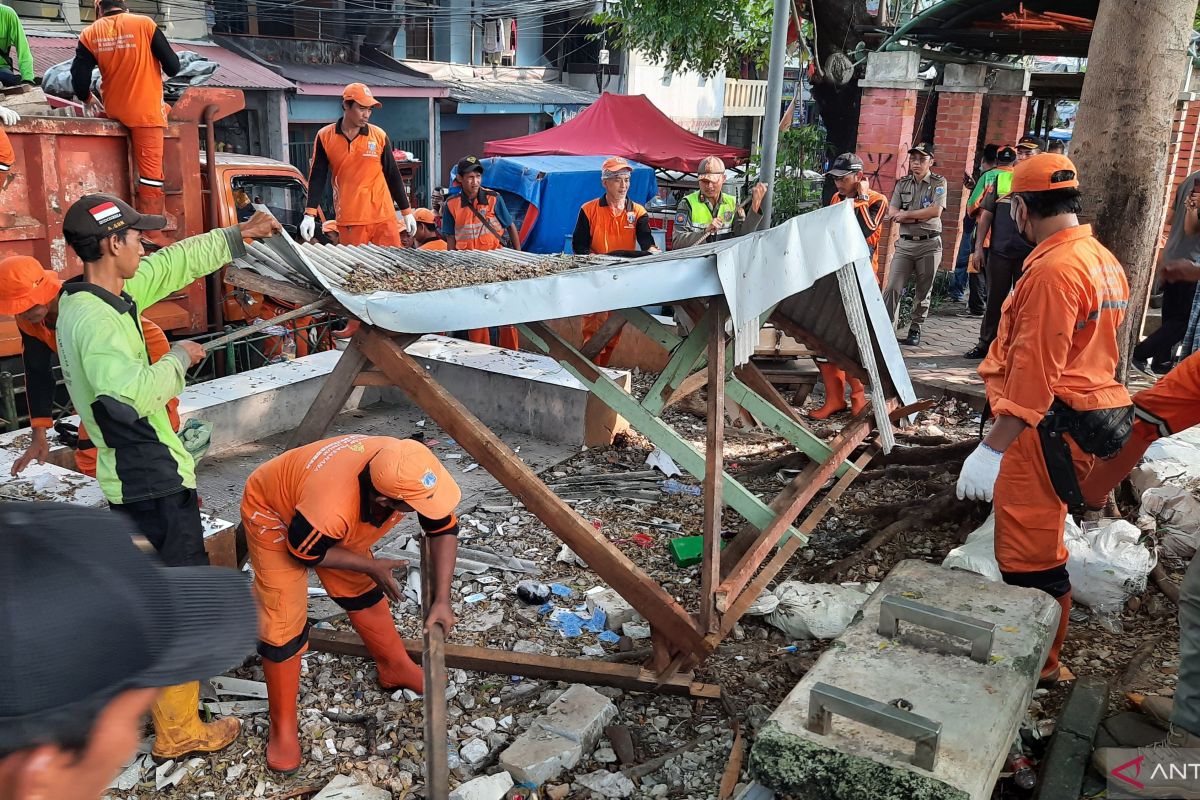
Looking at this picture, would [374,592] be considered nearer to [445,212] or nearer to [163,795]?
[163,795]

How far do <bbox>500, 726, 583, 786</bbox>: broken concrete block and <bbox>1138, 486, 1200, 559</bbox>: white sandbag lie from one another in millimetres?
3458

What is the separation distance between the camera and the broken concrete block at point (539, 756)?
344cm

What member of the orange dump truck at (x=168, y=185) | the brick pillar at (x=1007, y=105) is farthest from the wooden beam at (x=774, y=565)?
the brick pillar at (x=1007, y=105)

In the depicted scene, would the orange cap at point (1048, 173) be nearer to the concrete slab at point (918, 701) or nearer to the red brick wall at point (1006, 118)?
the concrete slab at point (918, 701)

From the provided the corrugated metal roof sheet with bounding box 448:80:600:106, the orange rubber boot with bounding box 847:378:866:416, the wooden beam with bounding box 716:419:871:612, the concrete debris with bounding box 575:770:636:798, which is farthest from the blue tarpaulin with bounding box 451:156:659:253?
the concrete debris with bounding box 575:770:636:798

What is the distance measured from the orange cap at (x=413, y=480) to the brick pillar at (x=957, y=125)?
9.69 m

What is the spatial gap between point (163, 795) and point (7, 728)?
2.69m

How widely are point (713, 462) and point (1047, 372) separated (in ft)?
4.28

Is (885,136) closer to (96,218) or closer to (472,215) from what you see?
(472,215)

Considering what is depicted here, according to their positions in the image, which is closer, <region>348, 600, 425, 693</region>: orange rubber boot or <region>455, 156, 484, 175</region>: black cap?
<region>348, 600, 425, 693</region>: orange rubber boot

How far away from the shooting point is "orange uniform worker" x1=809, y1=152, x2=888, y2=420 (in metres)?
7.45

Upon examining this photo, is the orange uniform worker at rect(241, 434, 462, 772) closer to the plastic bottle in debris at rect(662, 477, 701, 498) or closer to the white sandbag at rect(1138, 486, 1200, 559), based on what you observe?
the plastic bottle in debris at rect(662, 477, 701, 498)

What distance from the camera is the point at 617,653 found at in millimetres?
4277

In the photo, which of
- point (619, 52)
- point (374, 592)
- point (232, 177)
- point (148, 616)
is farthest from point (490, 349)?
point (619, 52)
